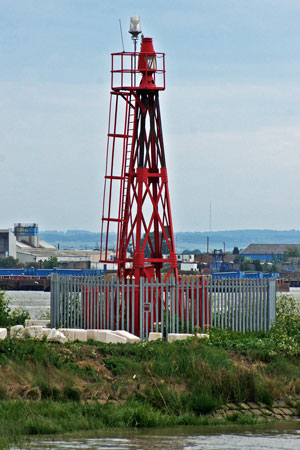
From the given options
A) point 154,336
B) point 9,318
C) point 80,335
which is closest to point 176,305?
point 154,336

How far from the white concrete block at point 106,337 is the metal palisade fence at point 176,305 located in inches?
92.5

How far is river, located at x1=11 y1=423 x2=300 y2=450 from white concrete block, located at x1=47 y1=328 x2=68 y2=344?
4897mm

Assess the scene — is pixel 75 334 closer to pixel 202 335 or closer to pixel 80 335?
pixel 80 335

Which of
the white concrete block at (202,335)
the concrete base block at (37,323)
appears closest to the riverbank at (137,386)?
the white concrete block at (202,335)

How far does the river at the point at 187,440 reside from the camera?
53.8 ft

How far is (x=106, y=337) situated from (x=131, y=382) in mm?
4126

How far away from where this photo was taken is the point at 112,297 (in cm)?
2689

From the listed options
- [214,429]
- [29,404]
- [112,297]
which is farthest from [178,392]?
[112,297]

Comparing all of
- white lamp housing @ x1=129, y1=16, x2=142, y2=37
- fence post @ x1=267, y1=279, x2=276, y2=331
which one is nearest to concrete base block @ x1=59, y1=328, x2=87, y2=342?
fence post @ x1=267, y1=279, x2=276, y2=331

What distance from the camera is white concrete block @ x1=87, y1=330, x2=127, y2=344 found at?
23578 millimetres

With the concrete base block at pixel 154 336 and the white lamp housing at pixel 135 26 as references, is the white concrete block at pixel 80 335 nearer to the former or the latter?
the concrete base block at pixel 154 336

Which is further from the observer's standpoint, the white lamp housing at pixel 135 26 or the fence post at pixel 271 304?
the white lamp housing at pixel 135 26

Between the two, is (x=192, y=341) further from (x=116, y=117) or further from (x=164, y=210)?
(x=116, y=117)

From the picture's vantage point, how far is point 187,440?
56.2 feet
